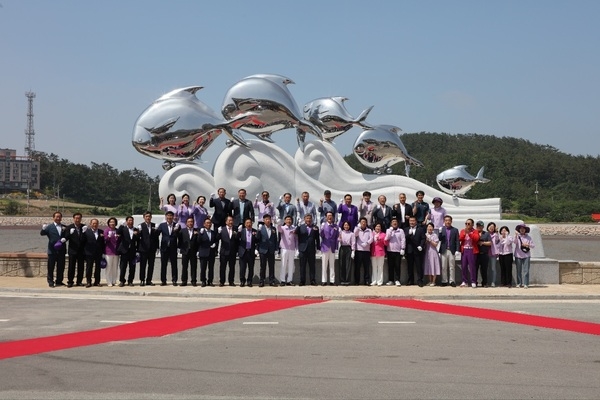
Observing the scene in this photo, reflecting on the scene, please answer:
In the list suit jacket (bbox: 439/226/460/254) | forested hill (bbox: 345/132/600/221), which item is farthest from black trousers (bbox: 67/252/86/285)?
forested hill (bbox: 345/132/600/221)

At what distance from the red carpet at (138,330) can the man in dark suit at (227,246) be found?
2.62m

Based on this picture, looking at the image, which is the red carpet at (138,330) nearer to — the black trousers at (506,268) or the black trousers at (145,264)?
the black trousers at (145,264)

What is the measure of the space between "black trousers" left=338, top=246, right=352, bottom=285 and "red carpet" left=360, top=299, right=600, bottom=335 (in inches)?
94.0

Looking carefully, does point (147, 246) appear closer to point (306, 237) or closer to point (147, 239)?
point (147, 239)

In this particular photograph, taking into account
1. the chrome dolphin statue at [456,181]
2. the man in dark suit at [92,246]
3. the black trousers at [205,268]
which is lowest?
the black trousers at [205,268]

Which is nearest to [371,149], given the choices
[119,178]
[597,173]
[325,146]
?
[325,146]

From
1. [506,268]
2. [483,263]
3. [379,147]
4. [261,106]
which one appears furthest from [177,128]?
[506,268]

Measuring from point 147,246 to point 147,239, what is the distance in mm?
146

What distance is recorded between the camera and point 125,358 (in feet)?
23.3

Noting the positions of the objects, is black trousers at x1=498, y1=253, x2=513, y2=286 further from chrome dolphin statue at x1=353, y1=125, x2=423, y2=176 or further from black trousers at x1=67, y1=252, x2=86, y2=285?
black trousers at x1=67, y1=252, x2=86, y2=285

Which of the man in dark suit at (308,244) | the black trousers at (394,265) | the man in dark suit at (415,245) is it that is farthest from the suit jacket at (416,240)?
the man in dark suit at (308,244)

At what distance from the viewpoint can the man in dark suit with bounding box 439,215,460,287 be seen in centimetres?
1471

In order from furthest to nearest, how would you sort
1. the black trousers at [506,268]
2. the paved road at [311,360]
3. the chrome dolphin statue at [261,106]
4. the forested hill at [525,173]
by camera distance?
the forested hill at [525,173], the chrome dolphin statue at [261,106], the black trousers at [506,268], the paved road at [311,360]

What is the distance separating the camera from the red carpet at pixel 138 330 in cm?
767
